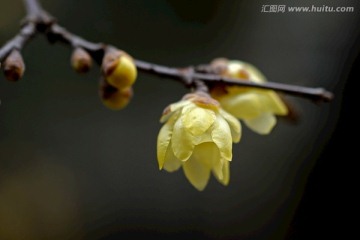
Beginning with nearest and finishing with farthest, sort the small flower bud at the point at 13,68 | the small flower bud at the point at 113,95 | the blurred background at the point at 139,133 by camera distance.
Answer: the small flower bud at the point at 13,68 < the small flower bud at the point at 113,95 < the blurred background at the point at 139,133

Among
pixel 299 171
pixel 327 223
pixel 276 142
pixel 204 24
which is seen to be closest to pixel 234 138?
pixel 327 223

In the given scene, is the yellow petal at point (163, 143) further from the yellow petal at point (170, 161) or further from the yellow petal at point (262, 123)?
the yellow petal at point (262, 123)

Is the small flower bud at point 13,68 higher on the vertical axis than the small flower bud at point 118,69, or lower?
lower

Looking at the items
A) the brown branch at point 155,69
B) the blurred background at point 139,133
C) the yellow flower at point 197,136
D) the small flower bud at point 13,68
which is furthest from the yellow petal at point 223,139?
the blurred background at point 139,133

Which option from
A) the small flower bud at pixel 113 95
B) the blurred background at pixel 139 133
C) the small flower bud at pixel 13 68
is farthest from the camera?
the blurred background at pixel 139 133

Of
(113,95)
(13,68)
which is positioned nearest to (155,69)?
(113,95)

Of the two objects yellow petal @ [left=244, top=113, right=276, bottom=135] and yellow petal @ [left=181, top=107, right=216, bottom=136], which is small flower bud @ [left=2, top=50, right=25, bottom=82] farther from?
yellow petal @ [left=244, top=113, right=276, bottom=135]

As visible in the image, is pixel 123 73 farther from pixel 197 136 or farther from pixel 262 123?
pixel 262 123

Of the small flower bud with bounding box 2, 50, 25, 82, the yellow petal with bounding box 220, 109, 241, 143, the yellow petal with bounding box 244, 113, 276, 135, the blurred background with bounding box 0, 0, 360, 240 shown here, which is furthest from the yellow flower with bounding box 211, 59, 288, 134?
the blurred background with bounding box 0, 0, 360, 240
